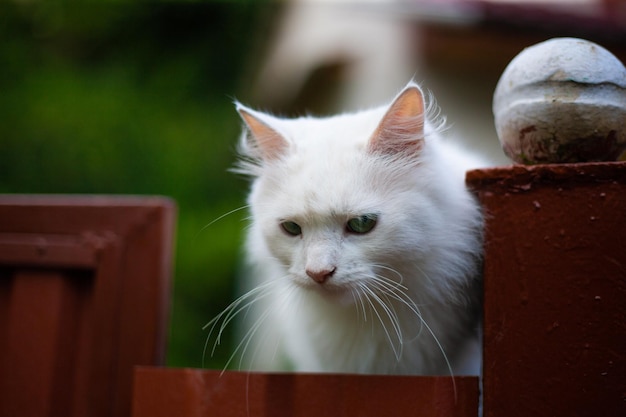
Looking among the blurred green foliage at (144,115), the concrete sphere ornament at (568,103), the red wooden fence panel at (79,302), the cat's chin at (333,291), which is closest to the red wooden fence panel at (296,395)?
the cat's chin at (333,291)

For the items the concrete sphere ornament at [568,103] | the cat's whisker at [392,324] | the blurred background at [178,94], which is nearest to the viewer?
the concrete sphere ornament at [568,103]

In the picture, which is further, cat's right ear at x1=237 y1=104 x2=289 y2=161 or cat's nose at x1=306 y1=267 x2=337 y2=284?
cat's right ear at x1=237 y1=104 x2=289 y2=161

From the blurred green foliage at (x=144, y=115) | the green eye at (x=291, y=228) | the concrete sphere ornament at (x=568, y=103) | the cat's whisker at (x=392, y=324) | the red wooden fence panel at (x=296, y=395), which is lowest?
the red wooden fence panel at (x=296, y=395)

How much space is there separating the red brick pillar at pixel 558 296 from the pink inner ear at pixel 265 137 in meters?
0.79

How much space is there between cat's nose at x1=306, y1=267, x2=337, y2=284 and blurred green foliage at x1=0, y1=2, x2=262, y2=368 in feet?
14.0

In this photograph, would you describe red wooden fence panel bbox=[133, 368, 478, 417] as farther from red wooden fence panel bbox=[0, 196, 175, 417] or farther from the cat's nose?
red wooden fence panel bbox=[0, 196, 175, 417]

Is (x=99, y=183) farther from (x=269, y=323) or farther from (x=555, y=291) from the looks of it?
(x=555, y=291)

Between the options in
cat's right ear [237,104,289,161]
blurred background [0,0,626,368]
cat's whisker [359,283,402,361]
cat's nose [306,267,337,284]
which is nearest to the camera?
cat's nose [306,267,337,284]

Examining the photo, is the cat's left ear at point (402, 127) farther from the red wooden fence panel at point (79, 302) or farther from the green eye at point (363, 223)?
the red wooden fence panel at point (79, 302)

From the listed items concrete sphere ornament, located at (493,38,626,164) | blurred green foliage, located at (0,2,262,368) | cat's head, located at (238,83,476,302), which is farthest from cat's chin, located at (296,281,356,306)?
blurred green foliage, located at (0,2,262,368)

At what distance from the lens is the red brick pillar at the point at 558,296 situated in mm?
1425

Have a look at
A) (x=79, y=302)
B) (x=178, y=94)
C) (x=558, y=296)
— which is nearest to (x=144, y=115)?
(x=178, y=94)

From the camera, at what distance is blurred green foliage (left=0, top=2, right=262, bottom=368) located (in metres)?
Result: 5.96

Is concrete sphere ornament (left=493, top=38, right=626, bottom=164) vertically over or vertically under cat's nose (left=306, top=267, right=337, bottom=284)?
over
